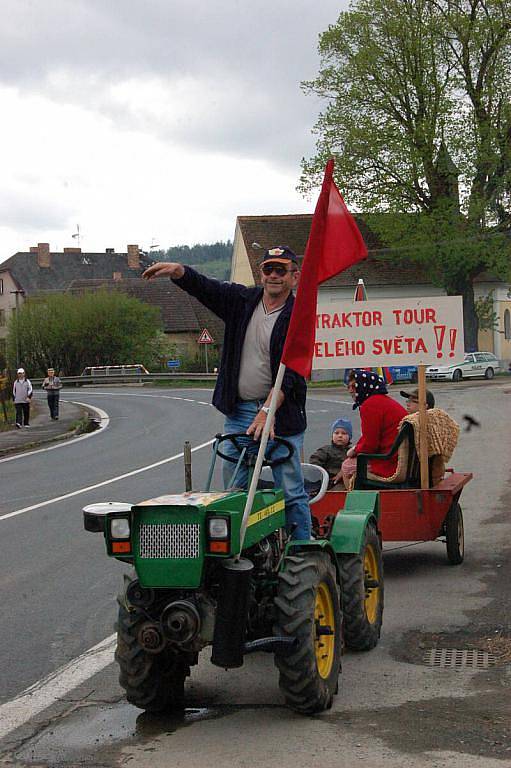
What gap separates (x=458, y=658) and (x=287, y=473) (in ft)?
5.05

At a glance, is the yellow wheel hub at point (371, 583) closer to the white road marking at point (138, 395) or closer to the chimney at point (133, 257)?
the white road marking at point (138, 395)

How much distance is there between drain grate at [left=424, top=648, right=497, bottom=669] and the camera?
657 centimetres

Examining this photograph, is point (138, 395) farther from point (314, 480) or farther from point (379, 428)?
point (314, 480)

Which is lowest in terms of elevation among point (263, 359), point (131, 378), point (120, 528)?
point (131, 378)

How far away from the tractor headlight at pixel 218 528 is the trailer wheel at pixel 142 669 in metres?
0.57

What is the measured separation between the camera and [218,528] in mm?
5293

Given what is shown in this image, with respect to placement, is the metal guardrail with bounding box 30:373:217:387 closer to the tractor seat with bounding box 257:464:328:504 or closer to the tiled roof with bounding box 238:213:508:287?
the tiled roof with bounding box 238:213:508:287

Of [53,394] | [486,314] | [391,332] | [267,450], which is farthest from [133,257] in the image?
[267,450]

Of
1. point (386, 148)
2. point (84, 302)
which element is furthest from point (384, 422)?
point (84, 302)

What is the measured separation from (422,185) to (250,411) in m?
51.1

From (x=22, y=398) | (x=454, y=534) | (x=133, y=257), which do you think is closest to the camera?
(x=454, y=534)

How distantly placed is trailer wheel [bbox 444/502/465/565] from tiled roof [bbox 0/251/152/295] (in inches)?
4026

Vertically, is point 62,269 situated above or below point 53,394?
above

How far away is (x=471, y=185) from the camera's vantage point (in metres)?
54.8
